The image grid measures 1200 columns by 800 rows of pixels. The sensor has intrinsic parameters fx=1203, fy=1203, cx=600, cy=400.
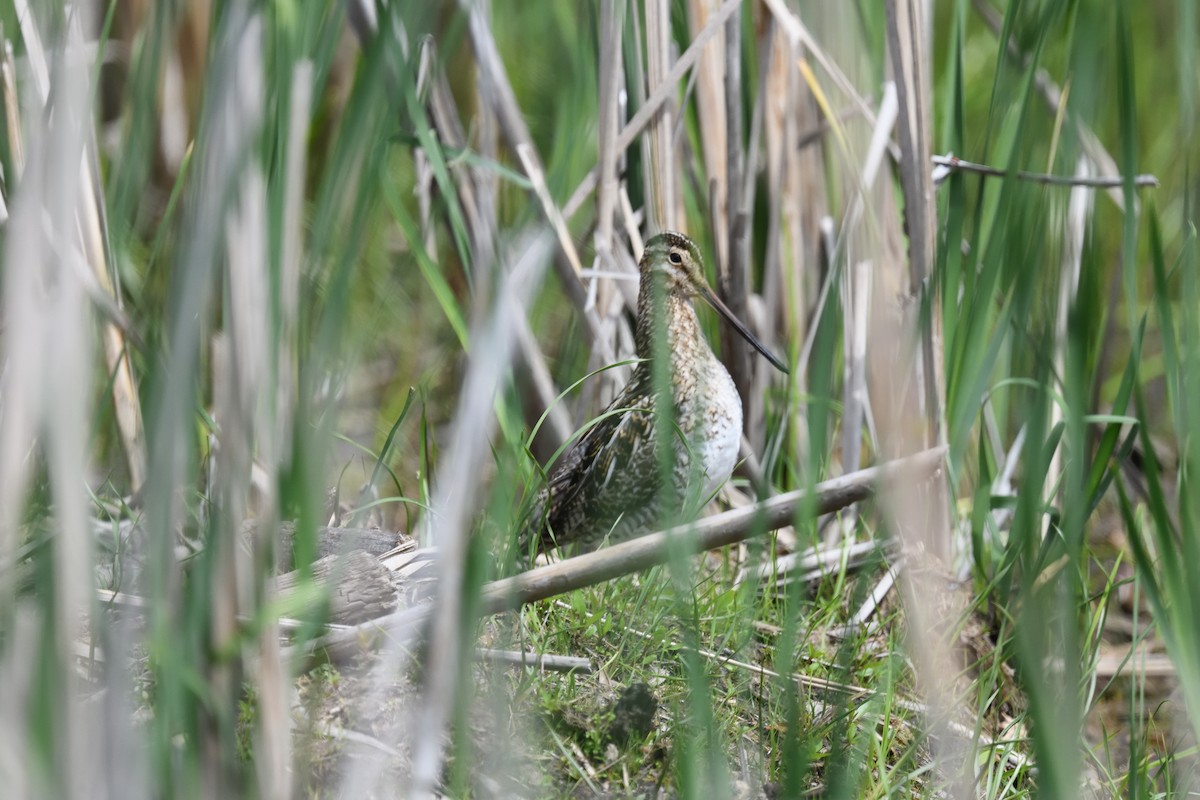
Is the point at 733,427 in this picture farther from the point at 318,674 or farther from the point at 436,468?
the point at 318,674

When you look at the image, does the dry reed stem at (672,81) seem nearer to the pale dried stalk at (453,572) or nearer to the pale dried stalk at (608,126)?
the pale dried stalk at (608,126)

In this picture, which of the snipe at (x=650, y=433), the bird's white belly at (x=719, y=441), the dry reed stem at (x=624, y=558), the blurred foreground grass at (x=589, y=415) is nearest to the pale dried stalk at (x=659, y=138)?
the blurred foreground grass at (x=589, y=415)

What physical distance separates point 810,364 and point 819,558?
61cm

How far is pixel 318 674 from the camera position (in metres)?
1.63

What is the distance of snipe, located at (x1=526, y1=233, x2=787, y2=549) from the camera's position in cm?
242

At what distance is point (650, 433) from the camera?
2529 mm

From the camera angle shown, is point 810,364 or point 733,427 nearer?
point 733,427

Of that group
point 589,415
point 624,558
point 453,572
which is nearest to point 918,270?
point 589,415

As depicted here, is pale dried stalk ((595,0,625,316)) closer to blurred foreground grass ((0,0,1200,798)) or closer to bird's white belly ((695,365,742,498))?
blurred foreground grass ((0,0,1200,798))

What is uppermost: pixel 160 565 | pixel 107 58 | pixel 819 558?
pixel 107 58

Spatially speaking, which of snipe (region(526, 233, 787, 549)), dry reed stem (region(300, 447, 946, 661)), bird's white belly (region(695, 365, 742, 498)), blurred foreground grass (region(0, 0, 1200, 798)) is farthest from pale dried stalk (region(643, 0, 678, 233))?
dry reed stem (region(300, 447, 946, 661))

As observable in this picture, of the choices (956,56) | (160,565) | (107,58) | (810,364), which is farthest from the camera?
(107,58)

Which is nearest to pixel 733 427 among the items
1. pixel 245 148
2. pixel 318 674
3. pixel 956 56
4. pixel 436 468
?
pixel 436 468

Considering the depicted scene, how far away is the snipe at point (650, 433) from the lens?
2.42m
